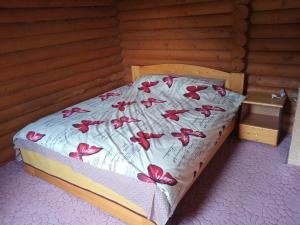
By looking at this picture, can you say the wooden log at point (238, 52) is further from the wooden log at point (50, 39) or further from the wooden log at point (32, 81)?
the wooden log at point (32, 81)

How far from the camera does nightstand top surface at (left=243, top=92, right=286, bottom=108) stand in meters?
2.68

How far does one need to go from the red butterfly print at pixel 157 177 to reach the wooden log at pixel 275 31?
2.01 meters

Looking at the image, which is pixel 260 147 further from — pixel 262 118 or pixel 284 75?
pixel 284 75

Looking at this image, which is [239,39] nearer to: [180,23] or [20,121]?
[180,23]

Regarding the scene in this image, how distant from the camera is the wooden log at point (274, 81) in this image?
2800mm

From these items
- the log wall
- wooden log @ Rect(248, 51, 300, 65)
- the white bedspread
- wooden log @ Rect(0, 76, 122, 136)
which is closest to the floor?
the white bedspread

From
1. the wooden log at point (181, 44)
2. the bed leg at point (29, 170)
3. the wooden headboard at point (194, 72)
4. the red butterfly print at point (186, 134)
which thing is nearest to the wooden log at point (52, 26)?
the wooden log at point (181, 44)

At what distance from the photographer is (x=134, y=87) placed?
11.2 ft

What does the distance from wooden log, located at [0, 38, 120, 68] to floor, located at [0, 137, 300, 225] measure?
1167 mm

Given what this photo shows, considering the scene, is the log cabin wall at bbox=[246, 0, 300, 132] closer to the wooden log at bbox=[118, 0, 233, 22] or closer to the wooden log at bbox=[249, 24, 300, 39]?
the wooden log at bbox=[249, 24, 300, 39]

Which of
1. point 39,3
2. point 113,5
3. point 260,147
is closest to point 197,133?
point 260,147

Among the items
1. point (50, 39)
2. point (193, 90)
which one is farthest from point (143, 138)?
point (50, 39)

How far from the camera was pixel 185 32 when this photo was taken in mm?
3287

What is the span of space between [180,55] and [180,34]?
0.27 m
